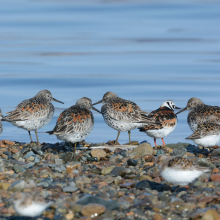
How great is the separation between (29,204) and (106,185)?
2.03 metres

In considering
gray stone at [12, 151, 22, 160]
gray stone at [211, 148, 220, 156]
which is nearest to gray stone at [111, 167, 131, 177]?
gray stone at [12, 151, 22, 160]

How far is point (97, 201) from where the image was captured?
650 cm

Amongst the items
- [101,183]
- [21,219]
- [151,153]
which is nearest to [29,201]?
[21,219]

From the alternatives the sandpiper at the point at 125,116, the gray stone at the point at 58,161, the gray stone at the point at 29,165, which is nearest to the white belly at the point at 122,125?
the sandpiper at the point at 125,116

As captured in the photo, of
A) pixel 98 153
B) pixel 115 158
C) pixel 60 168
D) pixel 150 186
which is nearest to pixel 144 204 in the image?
pixel 150 186

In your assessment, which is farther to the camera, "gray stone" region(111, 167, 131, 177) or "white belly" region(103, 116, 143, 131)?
"white belly" region(103, 116, 143, 131)

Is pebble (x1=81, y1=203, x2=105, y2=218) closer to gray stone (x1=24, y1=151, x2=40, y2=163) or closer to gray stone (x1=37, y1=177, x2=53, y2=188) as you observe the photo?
gray stone (x1=37, y1=177, x2=53, y2=188)

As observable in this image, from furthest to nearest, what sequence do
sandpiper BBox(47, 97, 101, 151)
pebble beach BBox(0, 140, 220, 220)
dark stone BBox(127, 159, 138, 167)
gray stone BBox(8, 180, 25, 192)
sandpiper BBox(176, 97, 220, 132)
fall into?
sandpiper BBox(176, 97, 220, 132) → sandpiper BBox(47, 97, 101, 151) → dark stone BBox(127, 159, 138, 167) → gray stone BBox(8, 180, 25, 192) → pebble beach BBox(0, 140, 220, 220)

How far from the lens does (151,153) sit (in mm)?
9969

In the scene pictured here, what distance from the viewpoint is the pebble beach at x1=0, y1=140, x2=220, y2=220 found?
6273 mm

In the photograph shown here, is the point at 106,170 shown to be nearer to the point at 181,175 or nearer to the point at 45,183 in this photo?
the point at 45,183

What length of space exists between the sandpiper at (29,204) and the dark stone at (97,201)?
2.30 feet

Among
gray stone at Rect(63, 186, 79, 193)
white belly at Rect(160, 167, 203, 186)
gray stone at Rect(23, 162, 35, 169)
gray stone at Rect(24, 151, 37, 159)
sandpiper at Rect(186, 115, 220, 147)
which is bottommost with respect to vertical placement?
gray stone at Rect(23, 162, 35, 169)

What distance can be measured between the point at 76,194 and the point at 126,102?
538 cm
